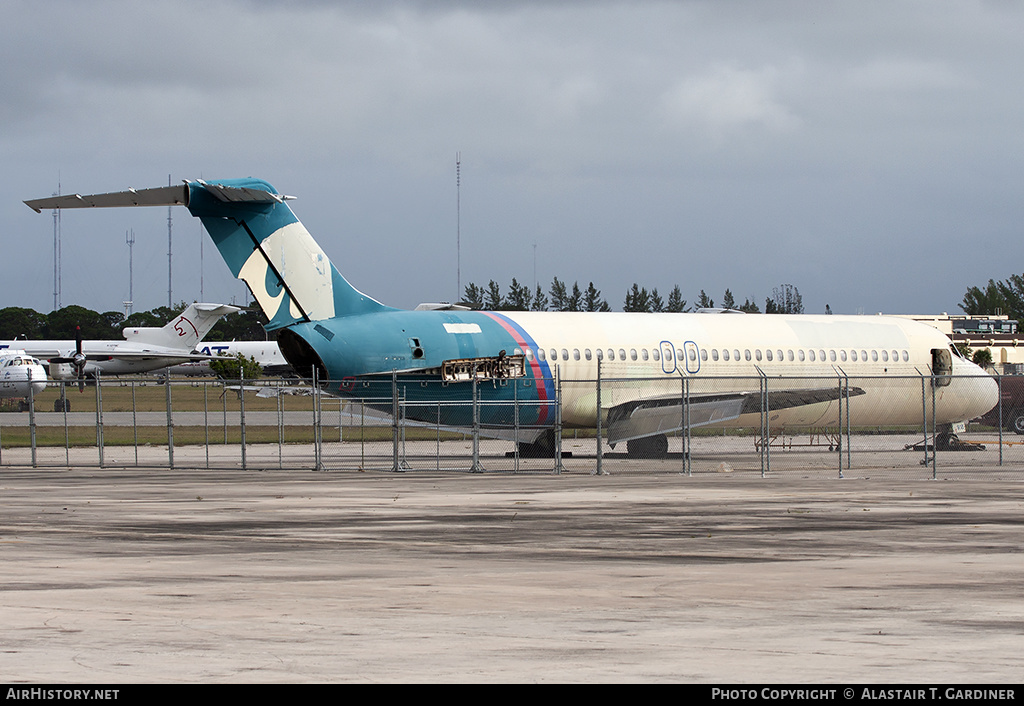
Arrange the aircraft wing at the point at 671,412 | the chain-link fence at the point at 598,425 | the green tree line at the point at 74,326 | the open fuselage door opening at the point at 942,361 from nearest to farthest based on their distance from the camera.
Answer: the chain-link fence at the point at 598,425, the aircraft wing at the point at 671,412, the open fuselage door opening at the point at 942,361, the green tree line at the point at 74,326

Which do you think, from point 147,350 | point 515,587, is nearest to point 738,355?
point 515,587

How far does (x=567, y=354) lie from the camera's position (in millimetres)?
30078

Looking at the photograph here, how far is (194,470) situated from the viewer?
88.0ft

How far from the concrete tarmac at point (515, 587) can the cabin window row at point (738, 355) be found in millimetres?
10297

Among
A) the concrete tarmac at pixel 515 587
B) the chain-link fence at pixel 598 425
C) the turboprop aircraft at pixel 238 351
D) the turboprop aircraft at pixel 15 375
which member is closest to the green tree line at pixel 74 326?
the turboprop aircraft at pixel 238 351

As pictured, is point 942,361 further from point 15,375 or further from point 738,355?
point 15,375

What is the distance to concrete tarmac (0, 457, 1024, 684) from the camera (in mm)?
7383

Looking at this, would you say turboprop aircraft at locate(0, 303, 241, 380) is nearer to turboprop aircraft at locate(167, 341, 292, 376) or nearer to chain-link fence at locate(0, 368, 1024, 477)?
turboprop aircraft at locate(167, 341, 292, 376)

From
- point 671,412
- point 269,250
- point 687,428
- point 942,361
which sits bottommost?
point 687,428

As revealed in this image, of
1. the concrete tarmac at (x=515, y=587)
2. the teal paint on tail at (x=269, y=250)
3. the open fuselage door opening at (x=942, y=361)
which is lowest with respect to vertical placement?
the concrete tarmac at (x=515, y=587)

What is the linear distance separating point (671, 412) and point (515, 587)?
728 inches

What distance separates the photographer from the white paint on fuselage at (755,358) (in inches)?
1188

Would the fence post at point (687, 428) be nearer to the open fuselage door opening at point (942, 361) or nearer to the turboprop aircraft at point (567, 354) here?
the turboprop aircraft at point (567, 354)

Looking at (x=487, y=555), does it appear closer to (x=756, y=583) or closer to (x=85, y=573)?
(x=756, y=583)
